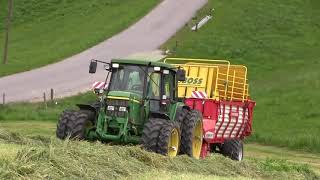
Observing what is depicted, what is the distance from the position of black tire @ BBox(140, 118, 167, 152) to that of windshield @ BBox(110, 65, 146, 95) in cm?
150

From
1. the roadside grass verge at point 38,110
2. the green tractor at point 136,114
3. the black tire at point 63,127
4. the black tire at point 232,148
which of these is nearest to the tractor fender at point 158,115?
the green tractor at point 136,114

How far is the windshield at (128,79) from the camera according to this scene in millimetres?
16266

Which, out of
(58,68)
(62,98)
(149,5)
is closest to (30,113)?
(62,98)

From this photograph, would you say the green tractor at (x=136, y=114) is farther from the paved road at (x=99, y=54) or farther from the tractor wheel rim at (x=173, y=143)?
the paved road at (x=99, y=54)

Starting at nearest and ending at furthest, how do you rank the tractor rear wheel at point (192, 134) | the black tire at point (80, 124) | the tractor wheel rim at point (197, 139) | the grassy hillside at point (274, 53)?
the black tire at point (80, 124) < the tractor rear wheel at point (192, 134) < the tractor wheel rim at point (197, 139) < the grassy hillside at point (274, 53)

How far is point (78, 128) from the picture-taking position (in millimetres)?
15781

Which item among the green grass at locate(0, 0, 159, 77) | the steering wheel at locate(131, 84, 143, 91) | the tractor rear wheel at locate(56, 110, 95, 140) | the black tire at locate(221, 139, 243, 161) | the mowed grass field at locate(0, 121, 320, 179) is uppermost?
the green grass at locate(0, 0, 159, 77)

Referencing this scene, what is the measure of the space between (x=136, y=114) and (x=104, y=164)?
4.67 meters

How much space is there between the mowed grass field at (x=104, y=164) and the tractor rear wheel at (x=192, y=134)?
2.74 feet

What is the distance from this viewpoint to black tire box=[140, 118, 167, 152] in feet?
47.8

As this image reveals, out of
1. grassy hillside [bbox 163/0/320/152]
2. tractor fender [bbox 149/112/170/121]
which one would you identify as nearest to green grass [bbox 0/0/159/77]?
grassy hillside [bbox 163/0/320/152]

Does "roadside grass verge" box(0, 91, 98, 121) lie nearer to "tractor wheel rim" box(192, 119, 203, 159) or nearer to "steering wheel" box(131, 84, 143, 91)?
"tractor wheel rim" box(192, 119, 203, 159)

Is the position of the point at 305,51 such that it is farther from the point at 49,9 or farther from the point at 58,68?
the point at 49,9

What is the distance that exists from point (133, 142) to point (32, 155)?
5.46m
